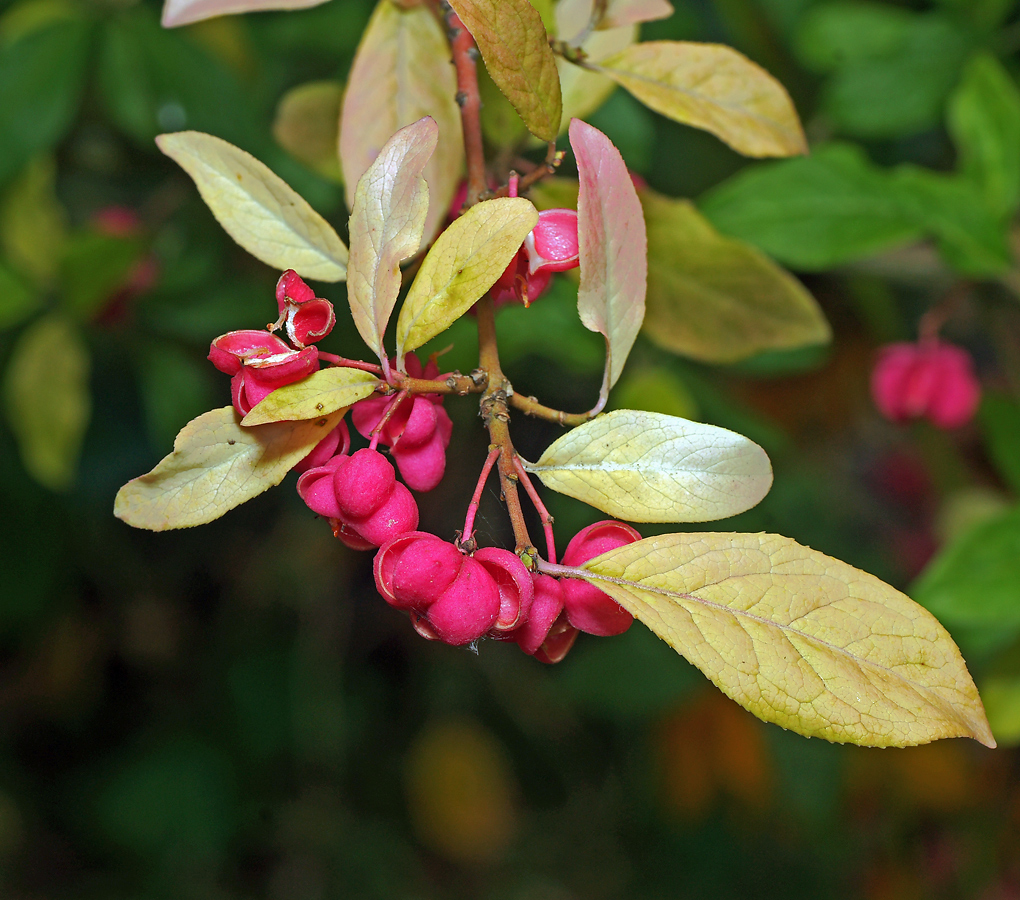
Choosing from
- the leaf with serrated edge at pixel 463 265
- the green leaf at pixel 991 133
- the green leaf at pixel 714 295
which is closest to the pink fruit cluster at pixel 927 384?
the green leaf at pixel 991 133

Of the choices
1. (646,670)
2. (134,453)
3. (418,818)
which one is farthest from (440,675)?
(134,453)

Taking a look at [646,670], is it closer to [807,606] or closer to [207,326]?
[207,326]

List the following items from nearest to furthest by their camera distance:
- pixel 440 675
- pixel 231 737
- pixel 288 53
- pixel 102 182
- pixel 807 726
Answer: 1. pixel 807 726
2. pixel 288 53
3. pixel 102 182
4. pixel 231 737
5. pixel 440 675

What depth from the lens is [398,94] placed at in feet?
2.02

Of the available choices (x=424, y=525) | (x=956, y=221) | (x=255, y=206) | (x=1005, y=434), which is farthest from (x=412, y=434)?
(x=424, y=525)

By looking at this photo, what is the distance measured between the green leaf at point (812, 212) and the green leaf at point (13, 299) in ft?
2.95

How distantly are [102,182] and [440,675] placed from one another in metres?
1.34

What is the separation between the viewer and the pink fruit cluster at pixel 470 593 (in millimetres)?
421

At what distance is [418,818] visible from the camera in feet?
7.52

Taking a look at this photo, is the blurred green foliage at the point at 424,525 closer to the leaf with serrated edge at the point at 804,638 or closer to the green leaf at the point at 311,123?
the green leaf at the point at 311,123

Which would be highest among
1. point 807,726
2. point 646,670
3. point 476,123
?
point 476,123

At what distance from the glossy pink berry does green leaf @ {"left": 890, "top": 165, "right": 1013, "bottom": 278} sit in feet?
1.99

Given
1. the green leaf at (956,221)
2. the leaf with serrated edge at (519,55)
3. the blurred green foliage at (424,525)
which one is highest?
the leaf with serrated edge at (519,55)

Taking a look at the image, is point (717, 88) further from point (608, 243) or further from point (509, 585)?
point (509, 585)
